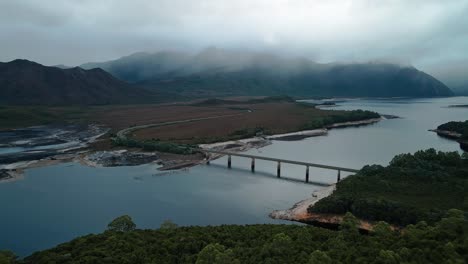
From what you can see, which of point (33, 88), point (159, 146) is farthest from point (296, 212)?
point (33, 88)

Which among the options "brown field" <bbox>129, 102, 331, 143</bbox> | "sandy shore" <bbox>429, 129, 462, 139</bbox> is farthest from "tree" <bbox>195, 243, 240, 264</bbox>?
"sandy shore" <bbox>429, 129, 462, 139</bbox>

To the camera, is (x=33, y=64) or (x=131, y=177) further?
(x=33, y=64)

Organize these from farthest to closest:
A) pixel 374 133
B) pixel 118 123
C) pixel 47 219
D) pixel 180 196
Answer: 1. pixel 118 123
2. pixel 374 133
3. pixel 180 196
4. pixel 47 219

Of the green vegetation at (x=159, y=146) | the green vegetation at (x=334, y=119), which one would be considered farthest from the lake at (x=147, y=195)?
the green vegetation at (x=334, y=119)

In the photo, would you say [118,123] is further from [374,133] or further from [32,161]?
[374,133]

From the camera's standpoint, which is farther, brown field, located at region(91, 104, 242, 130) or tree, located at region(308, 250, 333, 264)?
brown field, located at region(91, 104, 242, 130)

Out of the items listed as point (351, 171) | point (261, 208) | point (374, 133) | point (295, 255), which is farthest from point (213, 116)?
point (295, 255)

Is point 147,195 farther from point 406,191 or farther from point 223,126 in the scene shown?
point 223,126

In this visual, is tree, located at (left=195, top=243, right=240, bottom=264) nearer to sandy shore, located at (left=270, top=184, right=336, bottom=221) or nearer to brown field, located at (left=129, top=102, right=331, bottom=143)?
sandy shore, located at (left=270, top=184, right=336, bottom=221)
